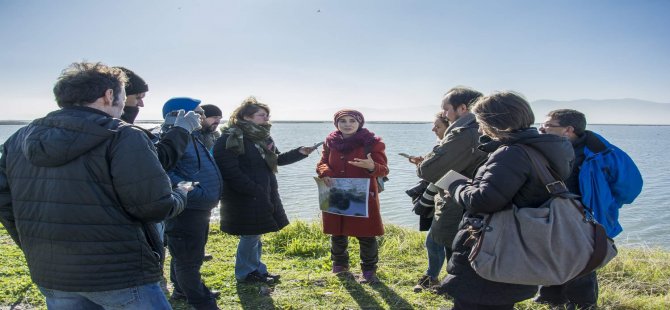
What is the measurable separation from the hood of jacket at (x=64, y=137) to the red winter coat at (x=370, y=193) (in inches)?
110

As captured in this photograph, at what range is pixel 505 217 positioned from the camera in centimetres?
242

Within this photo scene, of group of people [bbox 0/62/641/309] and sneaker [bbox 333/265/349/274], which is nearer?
group of people [bbox 0/62/641/309]

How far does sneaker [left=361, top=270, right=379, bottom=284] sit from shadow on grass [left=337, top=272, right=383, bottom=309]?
0.33 feet

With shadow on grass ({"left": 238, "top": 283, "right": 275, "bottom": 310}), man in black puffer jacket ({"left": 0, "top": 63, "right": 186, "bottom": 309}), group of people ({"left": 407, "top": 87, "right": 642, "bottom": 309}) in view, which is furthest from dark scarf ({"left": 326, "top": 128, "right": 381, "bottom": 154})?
man in black puffer jacket ({"left": 0, "top": 63, "right": 186, "bottom": 309})

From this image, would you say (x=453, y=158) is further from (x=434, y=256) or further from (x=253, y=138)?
(x=253, y=138)

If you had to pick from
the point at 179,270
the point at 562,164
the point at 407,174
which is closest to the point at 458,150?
the point at 562,164

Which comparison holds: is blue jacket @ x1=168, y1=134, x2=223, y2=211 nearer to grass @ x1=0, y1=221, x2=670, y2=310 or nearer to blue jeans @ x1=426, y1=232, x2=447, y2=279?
grass @ x1=0, y1=221, x2=670, y2=310

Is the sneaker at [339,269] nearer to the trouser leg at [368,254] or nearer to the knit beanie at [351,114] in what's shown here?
the trouser leg at [368,254]

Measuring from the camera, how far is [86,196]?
2.11m

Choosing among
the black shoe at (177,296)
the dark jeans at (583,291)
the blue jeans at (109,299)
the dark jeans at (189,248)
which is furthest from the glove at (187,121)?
the dark jeans at (583,291)

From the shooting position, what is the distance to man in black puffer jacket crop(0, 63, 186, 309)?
2096mm

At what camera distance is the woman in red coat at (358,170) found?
15.0 feet

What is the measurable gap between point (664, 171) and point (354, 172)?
22.7 metres

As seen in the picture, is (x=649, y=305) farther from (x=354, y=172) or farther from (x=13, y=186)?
(x=13, y=186)
